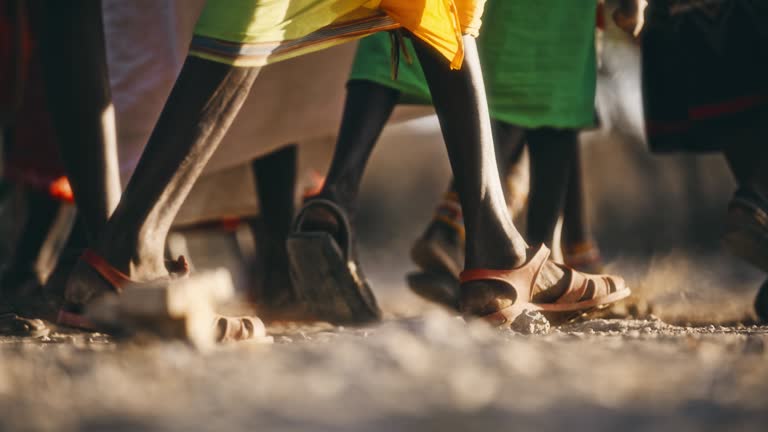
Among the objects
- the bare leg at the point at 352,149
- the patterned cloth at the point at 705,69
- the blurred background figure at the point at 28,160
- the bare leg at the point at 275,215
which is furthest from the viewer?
the bare leg at the point at 275,215

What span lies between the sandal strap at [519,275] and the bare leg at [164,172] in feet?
1.78

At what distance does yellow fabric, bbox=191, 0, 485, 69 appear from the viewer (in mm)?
1506

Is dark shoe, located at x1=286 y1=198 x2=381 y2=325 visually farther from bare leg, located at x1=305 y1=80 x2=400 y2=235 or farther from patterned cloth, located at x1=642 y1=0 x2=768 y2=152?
patterned cloth, located at x1=642 y1=0 x2=768 y2=152

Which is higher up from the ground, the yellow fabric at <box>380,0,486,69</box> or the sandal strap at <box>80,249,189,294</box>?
the yellow fabric at <box>380,0,486,69</box>

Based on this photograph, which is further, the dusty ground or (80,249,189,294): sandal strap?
(80,249,189,294): sandal strap

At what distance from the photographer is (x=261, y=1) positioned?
59.8 inches

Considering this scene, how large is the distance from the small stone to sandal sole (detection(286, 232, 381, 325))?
0.40m

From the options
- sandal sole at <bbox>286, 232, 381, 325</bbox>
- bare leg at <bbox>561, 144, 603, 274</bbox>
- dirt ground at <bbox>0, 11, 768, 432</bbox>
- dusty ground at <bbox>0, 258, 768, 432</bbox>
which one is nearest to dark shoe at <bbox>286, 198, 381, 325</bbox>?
sandal sole at <bbox>286, 232, 381, 325</bbox>

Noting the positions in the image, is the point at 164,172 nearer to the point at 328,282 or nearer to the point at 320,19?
the point at 320,19

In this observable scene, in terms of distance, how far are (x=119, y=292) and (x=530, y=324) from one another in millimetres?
728

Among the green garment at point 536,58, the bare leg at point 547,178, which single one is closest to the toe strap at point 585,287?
the bare leg at point 547,178

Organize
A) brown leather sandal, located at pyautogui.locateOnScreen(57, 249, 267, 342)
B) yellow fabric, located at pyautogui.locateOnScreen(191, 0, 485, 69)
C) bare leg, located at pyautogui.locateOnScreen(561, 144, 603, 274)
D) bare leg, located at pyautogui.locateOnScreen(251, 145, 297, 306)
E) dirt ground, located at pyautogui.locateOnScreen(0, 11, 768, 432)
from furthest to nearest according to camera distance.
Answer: bare leg, located at pyautogui.locateOnScreen(561, 144, 603, 274) → bare leg, located at pyautogui.locateOnScreen(251, 145, 297, 306) → yellow fabric, located at pyautogui.locateOnScreen(191, 0, 485, 69) → brown leather sandal, located at pyautogui.locateOnScreen(57, 249, 267, 342) → dirt ground, located at pyautogui.locateOnScreen(0, 11, 768, 432)

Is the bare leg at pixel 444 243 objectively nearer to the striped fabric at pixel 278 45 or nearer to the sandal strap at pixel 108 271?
the striped fabric at pixel 278 45

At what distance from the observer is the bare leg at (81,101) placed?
1696 mm
